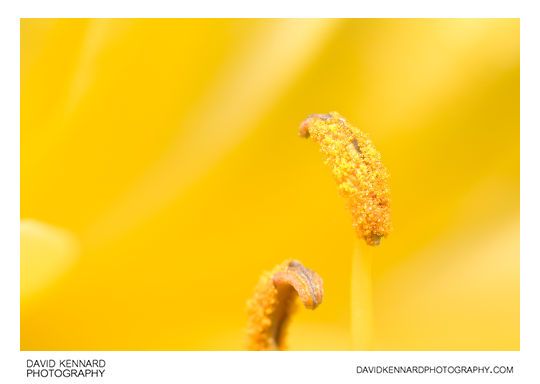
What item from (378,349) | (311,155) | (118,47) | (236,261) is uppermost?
(118,47)

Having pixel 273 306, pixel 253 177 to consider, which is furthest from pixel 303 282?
pixel 253 177

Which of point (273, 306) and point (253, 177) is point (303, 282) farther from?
point (253, 177)

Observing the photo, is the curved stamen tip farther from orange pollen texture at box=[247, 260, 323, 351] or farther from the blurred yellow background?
the blurred yellow background

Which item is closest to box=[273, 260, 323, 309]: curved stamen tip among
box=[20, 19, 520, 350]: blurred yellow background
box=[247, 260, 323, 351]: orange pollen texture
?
box=[247, 260, 323, 351]: orange pollen texture

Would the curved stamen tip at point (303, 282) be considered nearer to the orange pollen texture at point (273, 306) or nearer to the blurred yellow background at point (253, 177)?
the orange pollen texture at point (273, 306)

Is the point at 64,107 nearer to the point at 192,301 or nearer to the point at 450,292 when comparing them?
the point at 192,301

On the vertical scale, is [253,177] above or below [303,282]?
above

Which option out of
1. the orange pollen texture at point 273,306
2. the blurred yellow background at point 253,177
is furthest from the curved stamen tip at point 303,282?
the blurred yellow background at point 253,177
